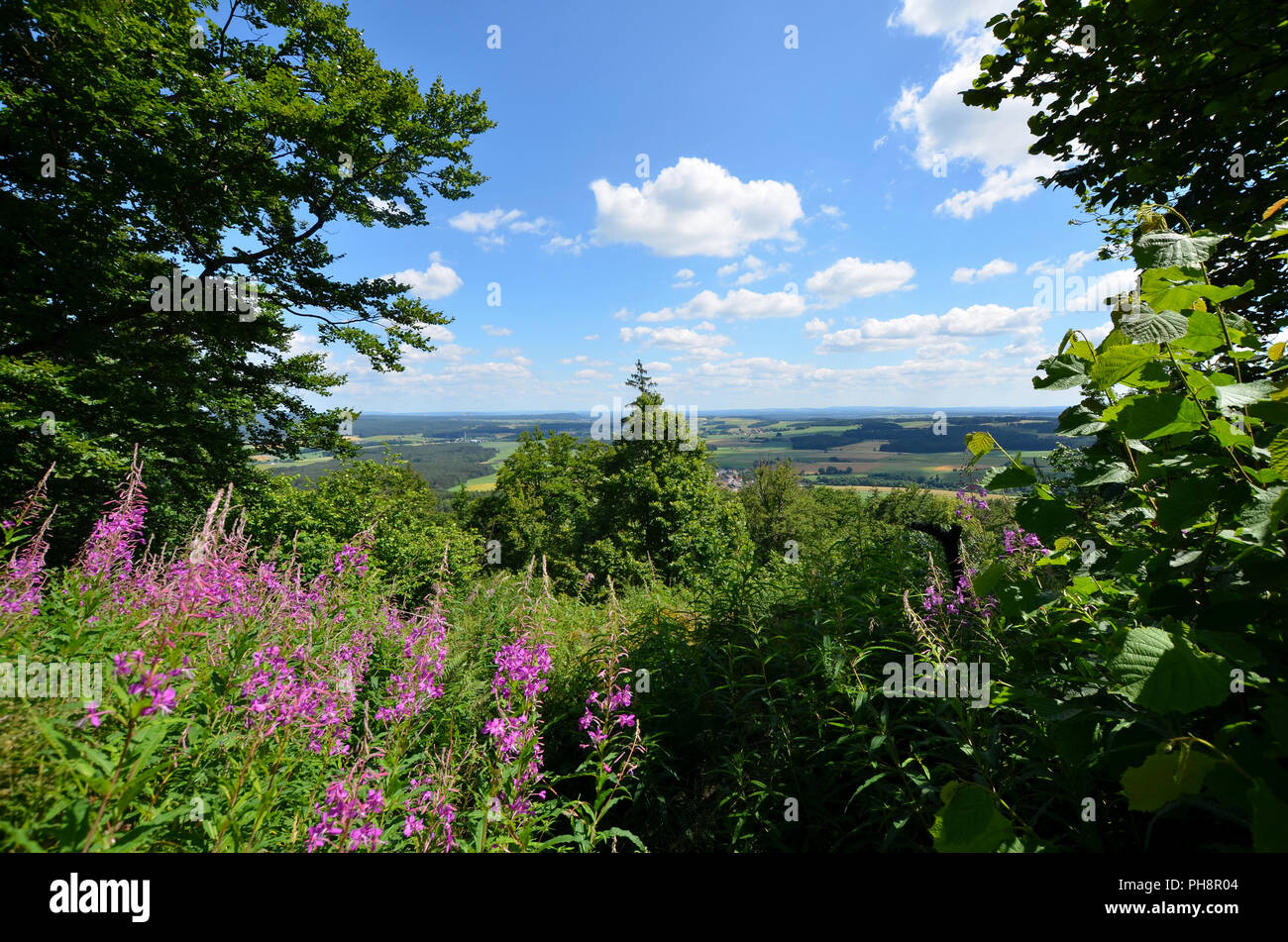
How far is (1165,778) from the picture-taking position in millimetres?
801

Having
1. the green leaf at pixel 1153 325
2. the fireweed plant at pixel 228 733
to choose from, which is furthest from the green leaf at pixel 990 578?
the fireweed plant at pixel 228 733

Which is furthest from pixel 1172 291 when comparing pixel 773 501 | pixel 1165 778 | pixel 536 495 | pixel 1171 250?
pixel 773 501

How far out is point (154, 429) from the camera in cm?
915

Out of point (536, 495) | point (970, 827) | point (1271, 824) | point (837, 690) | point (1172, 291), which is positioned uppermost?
point (1172, 291)

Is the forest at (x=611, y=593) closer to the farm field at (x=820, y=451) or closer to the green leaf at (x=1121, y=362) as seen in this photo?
the green leaf at (x=1121, y=362)

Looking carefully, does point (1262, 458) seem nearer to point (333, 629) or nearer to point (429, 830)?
point (429, 830)

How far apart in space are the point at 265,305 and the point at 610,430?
14.8m

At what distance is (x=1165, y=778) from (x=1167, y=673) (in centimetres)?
18

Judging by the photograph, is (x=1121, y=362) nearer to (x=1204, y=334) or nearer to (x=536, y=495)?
(x=1204, y=334)

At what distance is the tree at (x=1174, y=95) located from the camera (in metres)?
2.57

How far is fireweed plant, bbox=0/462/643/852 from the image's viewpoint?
158 cm

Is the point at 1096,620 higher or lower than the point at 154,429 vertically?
lower

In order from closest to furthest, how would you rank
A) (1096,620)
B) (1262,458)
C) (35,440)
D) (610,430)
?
1. (1262,458)
2. (1096,620)
3. (35,440)
4. (610,430)
